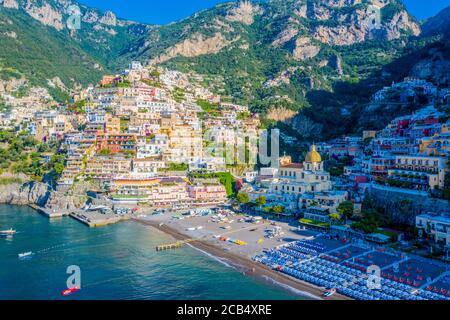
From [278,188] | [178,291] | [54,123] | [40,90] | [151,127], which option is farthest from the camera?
[40,90]

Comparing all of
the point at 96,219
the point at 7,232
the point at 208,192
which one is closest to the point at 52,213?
the point at 96,219

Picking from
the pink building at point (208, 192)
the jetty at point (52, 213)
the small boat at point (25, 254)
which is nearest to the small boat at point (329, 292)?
the small boat at point (25, 254)

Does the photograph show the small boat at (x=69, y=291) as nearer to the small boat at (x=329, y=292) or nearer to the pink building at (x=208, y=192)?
the small boat at (x=329, y=292)

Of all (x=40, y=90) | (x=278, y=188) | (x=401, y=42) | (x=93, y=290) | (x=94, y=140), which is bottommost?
(x=93, y=290)

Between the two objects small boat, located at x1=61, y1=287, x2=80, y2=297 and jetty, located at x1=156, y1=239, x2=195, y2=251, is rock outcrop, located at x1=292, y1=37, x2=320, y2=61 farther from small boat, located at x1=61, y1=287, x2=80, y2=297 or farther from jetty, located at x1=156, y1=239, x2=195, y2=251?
small boat, located at x1=61, y1=287, x2=80, y2=297

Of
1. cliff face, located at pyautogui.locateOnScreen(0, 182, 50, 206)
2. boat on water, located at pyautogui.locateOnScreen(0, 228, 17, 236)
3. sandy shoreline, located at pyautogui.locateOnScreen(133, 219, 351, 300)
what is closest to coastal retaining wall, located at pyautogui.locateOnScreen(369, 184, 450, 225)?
sandy shoreline, located at pyautogui.locateOnScreen(133, 219, 351, 300)
